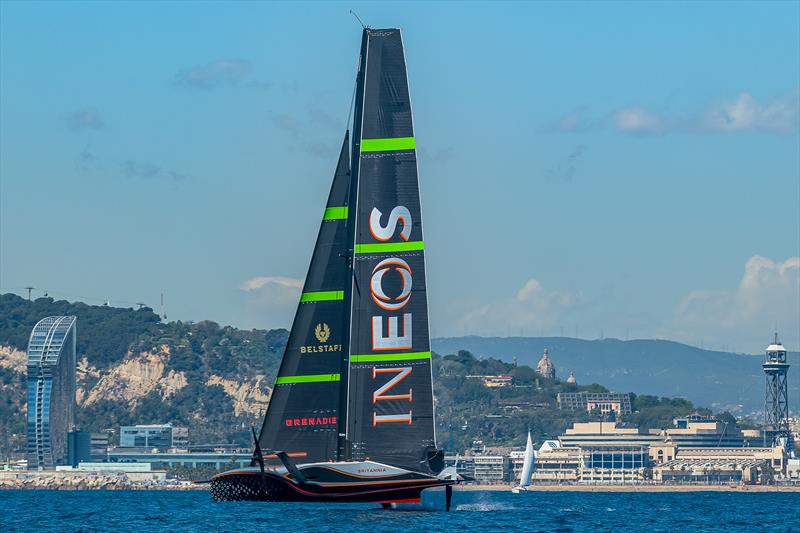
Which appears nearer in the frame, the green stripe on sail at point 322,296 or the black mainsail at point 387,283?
the black mainsail at point 387,283

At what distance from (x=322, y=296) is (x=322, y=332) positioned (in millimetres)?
1256

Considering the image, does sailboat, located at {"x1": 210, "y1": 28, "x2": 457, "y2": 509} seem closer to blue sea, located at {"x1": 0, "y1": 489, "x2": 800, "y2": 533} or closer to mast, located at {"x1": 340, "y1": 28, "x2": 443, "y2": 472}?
mast, located at {"x1": 340, "y1": 28, "x2": 443, "y2": 472}

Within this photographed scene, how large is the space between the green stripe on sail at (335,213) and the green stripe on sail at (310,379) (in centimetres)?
540

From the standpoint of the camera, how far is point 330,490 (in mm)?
54688

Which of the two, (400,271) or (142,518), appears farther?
(142,518)

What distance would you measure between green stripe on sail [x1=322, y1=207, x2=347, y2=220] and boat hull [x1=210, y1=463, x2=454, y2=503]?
28.3ft

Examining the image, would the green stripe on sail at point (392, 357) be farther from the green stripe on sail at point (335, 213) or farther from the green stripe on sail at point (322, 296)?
the green stripe on sail at point (335, 213)

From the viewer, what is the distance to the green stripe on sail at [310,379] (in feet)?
187

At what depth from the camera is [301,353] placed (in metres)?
57.8

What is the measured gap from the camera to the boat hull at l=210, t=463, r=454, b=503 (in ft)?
178

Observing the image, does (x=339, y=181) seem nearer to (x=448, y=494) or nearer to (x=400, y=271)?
(x=400, y=271)

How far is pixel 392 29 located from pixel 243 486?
15989 millimetres

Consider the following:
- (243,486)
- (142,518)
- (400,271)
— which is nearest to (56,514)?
(142,518)

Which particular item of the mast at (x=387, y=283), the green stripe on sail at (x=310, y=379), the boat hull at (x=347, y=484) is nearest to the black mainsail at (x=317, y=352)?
the green stripe on sail at (x=310, y=379)
